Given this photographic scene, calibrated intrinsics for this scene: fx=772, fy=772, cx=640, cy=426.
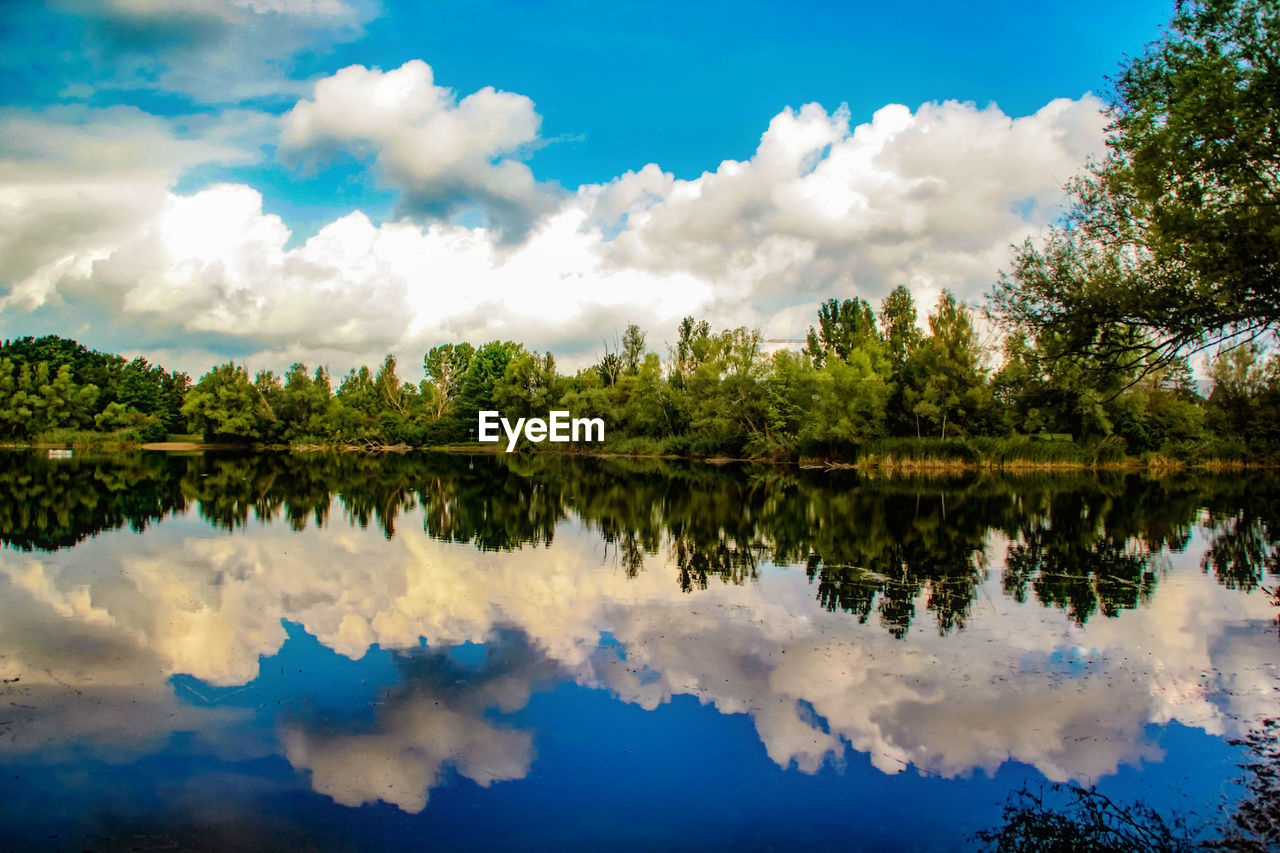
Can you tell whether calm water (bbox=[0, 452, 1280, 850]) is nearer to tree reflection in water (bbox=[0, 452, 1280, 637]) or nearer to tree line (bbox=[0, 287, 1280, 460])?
tree reflection in water (bbox=[0, 452, 1280, 637])

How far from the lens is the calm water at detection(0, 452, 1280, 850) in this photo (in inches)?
213

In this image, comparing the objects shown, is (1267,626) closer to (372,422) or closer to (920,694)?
(920,694)

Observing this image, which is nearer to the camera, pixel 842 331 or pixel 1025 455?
pixel 1025 455

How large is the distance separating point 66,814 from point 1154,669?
10.1 meters

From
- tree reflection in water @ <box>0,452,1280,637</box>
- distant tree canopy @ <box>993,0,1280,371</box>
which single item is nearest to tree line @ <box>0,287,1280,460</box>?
tree reflection in water @ <box>0,452,1280,637</box>

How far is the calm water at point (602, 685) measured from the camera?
213 inches

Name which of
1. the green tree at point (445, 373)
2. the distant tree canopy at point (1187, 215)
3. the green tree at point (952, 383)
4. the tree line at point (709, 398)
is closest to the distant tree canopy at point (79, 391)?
the tree line at point (709, 398)

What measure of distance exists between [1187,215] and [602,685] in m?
8.56

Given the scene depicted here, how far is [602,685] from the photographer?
25.7 feet

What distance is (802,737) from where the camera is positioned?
6.71m

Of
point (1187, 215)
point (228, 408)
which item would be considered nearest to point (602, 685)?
point (1187, 215)

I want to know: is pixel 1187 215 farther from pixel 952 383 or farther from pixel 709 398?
pixel 709 398

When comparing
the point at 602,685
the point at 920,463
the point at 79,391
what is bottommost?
the point at 602,685

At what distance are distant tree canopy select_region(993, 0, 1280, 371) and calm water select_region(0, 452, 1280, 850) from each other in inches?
159
